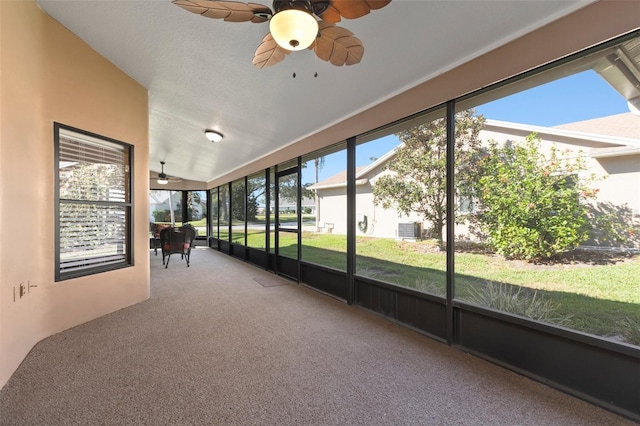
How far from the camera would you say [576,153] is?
2.89 m

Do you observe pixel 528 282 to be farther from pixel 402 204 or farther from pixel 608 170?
pixel 402 204

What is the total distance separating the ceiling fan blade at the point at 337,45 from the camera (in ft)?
5.44

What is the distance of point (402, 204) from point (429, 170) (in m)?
0.72

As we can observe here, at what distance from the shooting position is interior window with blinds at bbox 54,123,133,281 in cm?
293

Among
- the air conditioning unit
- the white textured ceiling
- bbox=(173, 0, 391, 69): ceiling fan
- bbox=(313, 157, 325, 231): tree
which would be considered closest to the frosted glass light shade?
bbox=(173, 0, 391, 69): ceiling fan

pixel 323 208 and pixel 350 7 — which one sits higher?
pixel 350 7

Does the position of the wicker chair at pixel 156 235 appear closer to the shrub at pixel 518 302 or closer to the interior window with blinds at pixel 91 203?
the interior window with blinds at pixel 91 203

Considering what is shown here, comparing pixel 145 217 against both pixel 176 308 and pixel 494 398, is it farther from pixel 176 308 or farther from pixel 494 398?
pixel 494 398

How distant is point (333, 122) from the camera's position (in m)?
4.05

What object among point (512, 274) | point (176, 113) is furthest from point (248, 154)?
point (512, 274)

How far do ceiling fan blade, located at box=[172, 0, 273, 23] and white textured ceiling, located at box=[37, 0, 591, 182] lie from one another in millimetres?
686

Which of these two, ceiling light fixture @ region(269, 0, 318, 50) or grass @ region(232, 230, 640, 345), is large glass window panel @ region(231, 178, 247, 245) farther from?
ceiling light fixture @ region(269, 0, 318, 50)

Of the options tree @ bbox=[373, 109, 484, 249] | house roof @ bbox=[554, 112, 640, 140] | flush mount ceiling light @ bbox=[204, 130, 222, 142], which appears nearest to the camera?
house roof @ bbox=[554, 112, 640, 140]

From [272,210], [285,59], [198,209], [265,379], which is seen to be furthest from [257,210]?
[198,209]
